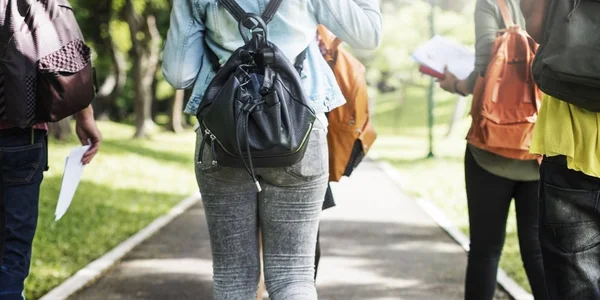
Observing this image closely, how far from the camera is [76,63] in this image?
3.70 metres

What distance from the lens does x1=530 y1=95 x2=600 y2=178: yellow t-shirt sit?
116 inches

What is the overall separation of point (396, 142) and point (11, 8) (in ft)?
76.4

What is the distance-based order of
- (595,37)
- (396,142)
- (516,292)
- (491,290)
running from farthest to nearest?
(396,142), (516,292), (491,290), (595,37)

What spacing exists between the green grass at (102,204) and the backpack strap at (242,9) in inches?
146

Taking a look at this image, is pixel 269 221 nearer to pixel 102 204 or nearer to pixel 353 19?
pixel 353 19

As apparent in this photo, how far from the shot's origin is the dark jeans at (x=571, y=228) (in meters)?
2.99

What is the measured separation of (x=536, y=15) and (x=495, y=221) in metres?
1.33

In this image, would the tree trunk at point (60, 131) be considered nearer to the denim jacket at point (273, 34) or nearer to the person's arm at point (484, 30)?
the person's arm at point (484, 30)

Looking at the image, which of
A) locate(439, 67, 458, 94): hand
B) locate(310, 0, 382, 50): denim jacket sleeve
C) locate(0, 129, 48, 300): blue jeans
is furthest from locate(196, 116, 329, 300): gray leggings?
locate(439, 67, 458, 94): hand

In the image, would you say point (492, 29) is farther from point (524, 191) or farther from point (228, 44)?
point (228, 44)

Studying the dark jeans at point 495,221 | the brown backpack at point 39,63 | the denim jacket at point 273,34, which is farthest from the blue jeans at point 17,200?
the dark jeans at point 495,221

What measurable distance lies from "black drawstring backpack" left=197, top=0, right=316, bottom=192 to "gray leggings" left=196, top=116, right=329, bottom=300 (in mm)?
132

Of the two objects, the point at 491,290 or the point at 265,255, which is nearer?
the point at 265,255

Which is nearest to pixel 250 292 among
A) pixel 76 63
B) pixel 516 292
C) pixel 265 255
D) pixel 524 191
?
Result: pixel 265 255
